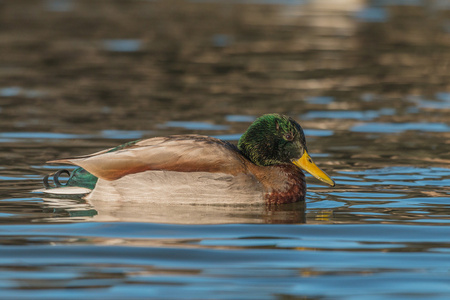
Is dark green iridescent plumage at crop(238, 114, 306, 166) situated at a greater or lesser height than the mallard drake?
greater

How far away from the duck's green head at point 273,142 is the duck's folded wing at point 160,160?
1.49ft

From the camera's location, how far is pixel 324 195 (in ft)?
32.9

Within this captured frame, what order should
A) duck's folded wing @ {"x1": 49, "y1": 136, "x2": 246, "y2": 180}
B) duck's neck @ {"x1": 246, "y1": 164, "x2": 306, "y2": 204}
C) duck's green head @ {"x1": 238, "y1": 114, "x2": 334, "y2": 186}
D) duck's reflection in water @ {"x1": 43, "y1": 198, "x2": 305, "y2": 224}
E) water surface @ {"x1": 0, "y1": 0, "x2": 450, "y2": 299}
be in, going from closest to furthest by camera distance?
1. water surface @ {"x1": 0, "y1": 0, "x2": 450, "y2": 299}
2. duck's reflection in water @ {"x1": 43, "y1": 198, "x2": 305, "y2": 224}
3. duck's folded wing @ {"x1": 49, "y1": 136, "x2": 246, "y2": 180}
4. duck's neck @ {"x1": 246, "y1": 164, "x2": 306, "y2": 204}
5. duck's green head @ {"x1": 238, "y1": 114, "x2": 334, "y2": 186}

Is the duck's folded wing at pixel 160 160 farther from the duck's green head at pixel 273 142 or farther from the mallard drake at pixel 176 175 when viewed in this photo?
the duck's green head at pixel 273 142

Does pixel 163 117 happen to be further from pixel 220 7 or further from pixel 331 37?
pixel 220 7

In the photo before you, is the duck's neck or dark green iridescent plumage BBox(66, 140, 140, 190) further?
the duck's neck

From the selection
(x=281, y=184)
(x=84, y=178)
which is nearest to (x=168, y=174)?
(x=84, y=178)

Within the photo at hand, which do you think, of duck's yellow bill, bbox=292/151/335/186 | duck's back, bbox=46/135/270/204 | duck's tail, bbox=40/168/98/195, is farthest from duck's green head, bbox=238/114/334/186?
duck's tail, bbox=40/168/98/195

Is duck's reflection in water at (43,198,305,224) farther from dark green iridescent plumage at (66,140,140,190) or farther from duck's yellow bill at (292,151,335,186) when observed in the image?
duck's yellow bill at (292,151,335,186)

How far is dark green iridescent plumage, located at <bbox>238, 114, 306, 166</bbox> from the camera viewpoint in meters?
9.38

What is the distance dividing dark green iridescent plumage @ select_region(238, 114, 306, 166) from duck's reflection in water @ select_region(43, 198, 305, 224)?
52 cm

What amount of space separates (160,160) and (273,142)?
1.19 meters

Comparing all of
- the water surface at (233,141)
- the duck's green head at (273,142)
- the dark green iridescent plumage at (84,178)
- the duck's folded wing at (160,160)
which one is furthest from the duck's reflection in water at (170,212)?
the duck's green head at (273,142)

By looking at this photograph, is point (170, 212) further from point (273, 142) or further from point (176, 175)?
point (273, 142)
